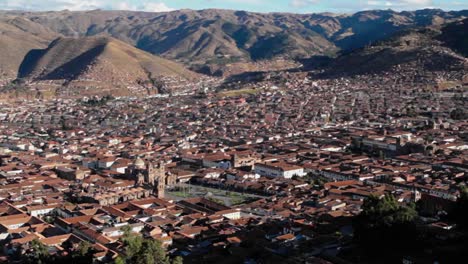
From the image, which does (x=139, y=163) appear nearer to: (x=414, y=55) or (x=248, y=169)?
(x=248, y=169)

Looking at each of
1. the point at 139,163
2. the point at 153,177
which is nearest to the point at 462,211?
the point at 153,177

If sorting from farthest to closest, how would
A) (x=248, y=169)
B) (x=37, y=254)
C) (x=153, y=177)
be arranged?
(x=248, y=169), (x=153, y=177), (x=37, y=254)

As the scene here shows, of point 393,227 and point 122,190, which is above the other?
point 393,227

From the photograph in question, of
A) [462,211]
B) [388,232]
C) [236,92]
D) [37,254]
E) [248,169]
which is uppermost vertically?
[462,211]

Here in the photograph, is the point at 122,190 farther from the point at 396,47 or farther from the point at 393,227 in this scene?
the point at 396,47

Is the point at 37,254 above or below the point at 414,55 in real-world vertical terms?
below

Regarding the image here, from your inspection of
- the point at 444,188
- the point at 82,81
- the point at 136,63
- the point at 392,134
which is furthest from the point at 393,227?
the point at 136,63

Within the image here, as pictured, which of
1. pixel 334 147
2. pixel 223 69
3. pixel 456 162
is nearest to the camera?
pixel 456 162
